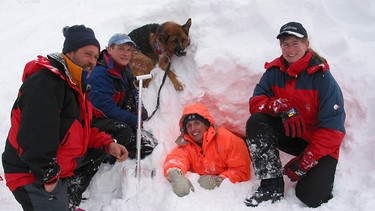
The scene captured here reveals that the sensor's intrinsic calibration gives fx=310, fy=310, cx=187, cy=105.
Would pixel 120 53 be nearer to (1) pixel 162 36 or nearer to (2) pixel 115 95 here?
(2) pixel 115 95

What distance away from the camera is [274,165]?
3.08 meters

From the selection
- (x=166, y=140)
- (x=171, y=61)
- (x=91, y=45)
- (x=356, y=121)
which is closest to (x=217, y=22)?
(x=171, y=61)

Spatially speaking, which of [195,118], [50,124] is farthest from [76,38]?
[195,118]

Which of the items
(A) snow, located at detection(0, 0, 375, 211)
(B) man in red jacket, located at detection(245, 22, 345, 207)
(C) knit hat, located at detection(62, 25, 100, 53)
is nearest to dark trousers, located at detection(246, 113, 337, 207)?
(B) man in red jacket, located at detection(245, 22, 345, 207)

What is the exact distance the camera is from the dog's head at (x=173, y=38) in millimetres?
4770

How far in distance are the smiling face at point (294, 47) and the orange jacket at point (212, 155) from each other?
1216mm

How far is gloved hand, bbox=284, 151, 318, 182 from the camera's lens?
9.94ft

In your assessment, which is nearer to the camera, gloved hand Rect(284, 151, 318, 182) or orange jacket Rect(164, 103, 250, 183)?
gloved hand Rect(284, 151, 318, 182)

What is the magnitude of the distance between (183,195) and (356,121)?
2.27 m

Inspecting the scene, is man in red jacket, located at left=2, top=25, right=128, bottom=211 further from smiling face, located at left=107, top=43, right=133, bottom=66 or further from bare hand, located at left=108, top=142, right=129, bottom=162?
smiling face, located at left=107, top=43, right=133, bottom=66

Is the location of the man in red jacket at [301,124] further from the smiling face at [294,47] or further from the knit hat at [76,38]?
the knit hat at [76,38]

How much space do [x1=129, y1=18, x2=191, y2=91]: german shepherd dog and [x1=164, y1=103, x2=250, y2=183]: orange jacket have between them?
114cm

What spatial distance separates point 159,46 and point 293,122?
2611mm

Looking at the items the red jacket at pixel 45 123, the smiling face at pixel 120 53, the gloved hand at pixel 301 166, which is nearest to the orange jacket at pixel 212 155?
the gloved hand at pixel 301 166
